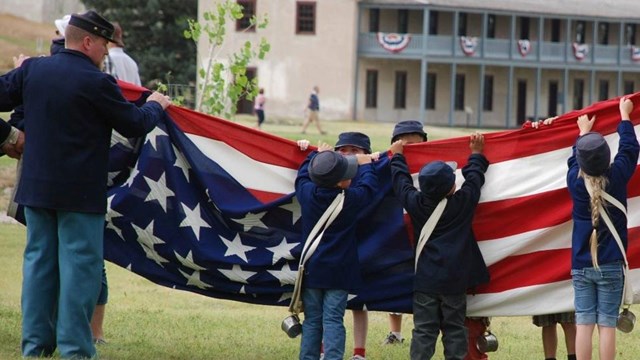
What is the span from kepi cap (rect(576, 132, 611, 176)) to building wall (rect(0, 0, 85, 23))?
2959 inches

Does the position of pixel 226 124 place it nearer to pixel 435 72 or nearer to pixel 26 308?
pixel 26 308

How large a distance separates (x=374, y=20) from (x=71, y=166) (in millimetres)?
59893

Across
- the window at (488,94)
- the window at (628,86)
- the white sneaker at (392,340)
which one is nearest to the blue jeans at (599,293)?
the white sneaker at (392,340)

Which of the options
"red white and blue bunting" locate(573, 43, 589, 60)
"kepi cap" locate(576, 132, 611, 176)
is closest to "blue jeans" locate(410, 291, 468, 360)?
"kepi cap" locate(576, 132, 611, 176)

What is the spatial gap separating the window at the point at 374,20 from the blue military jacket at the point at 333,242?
58710 mm

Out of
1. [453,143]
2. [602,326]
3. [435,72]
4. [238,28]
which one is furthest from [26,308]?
[435,72]

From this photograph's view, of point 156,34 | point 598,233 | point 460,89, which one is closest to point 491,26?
point 460,89

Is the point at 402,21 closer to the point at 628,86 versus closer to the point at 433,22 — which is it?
the point at 433,22

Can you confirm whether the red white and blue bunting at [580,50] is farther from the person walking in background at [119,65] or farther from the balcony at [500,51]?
the person walking in background at [119,65]

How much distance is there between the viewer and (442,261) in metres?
8.09

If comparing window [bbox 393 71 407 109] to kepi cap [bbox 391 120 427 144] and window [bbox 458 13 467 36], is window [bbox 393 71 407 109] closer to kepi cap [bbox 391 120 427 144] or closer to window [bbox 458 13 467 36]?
window [bbox 458 13 467 36]

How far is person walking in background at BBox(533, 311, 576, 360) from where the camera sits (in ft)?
28.8

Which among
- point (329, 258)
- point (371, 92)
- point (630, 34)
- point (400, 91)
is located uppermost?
point (630, 34)

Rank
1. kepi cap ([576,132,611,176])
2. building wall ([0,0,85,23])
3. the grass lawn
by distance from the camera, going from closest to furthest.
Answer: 1. kepi cap ([576,132,611,176])
2. the grass lawn
3. building wall ([0,0,85,23])
